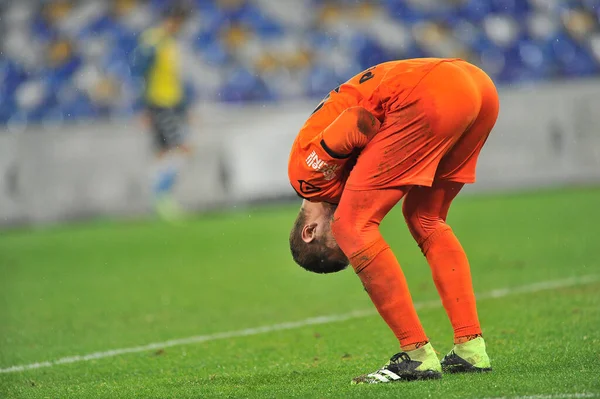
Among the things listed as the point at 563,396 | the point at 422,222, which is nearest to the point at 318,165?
the point at 422,222

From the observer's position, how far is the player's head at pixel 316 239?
16.7ft

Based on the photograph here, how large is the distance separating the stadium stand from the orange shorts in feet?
44.3

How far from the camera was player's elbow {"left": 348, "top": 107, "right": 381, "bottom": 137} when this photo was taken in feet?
15.5

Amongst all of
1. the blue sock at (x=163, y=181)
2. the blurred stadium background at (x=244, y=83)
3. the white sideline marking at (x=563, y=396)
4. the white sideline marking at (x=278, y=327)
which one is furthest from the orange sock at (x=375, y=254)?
the blurred stadium background at (x=244, y=83)

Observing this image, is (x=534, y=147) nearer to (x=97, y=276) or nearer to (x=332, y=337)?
(x=97, y=276)

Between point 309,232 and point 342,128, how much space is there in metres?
0.65

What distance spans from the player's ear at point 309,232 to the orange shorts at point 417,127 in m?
0.38

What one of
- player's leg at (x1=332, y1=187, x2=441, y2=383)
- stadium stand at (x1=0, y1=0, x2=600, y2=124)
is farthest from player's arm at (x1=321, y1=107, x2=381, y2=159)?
stadium stand at (x1=0, y1=0, x2=600, y2=124)

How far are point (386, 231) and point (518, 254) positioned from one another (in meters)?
3.09

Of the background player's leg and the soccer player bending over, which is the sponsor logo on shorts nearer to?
the soccer player bending over

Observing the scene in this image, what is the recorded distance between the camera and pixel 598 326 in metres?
6.39

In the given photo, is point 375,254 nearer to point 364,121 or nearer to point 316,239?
point 316,239

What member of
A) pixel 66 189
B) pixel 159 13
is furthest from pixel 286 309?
pixel 159 13

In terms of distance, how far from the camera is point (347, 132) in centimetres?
470
